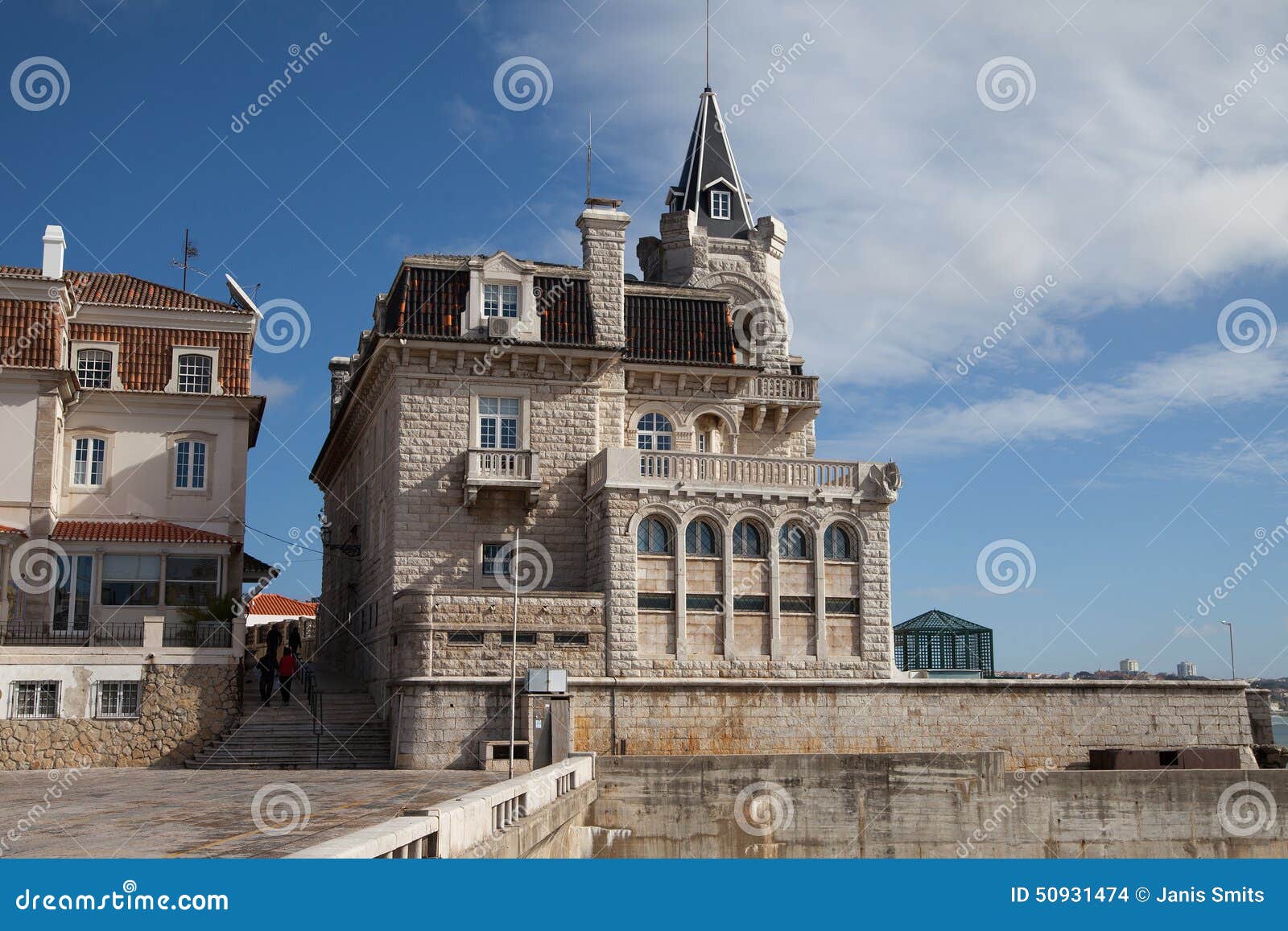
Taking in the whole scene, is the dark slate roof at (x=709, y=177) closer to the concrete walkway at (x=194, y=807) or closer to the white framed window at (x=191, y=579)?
the white framed window at (x=191, y=579)

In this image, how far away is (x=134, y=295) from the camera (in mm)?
36594

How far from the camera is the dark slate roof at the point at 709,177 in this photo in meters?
43.6

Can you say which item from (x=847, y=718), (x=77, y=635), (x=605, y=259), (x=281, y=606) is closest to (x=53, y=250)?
(x=77, y=635)

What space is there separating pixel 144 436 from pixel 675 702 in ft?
53.5

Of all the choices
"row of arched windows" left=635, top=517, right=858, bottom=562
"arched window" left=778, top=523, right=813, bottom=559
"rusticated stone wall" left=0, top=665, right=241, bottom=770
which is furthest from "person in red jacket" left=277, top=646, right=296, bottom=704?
"arched window" left=778, top=523, right=813, bottom=559

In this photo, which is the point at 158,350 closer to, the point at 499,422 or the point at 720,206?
the point at 499,422

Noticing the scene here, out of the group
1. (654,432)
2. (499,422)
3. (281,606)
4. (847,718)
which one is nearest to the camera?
(847,718)

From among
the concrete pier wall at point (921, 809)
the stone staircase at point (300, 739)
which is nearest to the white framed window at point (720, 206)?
the stone staircase at point (300, 739)

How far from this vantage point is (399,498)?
32.8 meters

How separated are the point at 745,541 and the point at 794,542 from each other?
130 cm

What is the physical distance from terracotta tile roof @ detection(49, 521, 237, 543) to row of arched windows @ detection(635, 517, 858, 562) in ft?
36.7

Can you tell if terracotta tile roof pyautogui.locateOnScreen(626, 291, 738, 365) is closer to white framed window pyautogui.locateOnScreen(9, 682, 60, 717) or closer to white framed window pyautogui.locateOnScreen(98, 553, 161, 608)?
white framed window pyautogui.locateOnScreen(98, 553, 161, 608)

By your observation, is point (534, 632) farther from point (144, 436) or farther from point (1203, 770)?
point (1203, 770)
